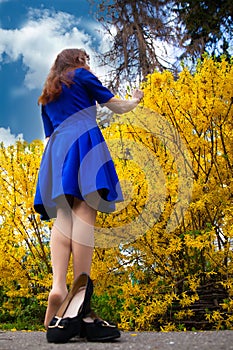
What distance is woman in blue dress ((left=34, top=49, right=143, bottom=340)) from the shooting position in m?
2.53

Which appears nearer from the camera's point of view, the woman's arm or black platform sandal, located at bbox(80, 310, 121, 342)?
black platform sandal, located at bbox(80, 310, 121, 342)

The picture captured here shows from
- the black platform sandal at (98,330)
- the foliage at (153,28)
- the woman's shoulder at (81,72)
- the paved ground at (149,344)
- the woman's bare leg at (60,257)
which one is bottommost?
the paved ground at (149,344)

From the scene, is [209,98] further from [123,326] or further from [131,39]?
[131,39]

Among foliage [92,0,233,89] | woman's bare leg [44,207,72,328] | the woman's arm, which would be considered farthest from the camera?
foliage [92,0,233,89]

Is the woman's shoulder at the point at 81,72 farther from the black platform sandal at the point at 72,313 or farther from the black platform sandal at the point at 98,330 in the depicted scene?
the black platform sandal at the point at 98,330

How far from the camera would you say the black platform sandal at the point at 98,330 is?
91.0 inches

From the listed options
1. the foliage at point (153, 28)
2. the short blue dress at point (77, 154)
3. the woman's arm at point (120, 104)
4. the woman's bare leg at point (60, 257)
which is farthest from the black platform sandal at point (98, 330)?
the foliage at point (153, 28)

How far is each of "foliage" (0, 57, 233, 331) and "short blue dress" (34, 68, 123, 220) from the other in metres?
1.20

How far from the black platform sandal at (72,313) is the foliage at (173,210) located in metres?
1.44

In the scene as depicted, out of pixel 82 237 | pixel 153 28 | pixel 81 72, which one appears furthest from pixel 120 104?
pixel 153 28

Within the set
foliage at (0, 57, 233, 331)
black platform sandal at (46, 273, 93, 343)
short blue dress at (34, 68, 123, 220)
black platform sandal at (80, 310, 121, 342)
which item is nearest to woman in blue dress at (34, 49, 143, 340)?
short blue dress at (34, 68, 123, 220)

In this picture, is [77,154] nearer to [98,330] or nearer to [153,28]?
[98,330]

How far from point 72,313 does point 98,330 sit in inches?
5.9

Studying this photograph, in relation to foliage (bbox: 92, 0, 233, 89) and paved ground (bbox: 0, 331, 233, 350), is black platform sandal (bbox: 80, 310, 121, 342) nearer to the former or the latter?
paved ground (bbox: 0, 331, 233, 350)
